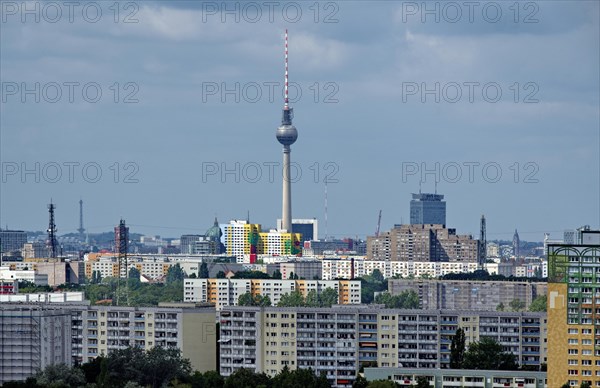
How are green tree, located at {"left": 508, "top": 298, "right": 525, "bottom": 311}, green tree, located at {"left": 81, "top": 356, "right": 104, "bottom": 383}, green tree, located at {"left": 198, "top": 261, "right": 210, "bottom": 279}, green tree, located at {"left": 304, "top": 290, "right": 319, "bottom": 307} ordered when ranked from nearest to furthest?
green tree, located at {"left": 81, "top": 356, "right": 104, "bottom": 383} < green tree, located at {"left": 304, "top": 290, "right": 319, "bottom": 307} < green tree, located at {"left": 508, "top": 298, "right": 525, "bottom": 311} < green tree, located at {"left": 198, "top": 261, "right": 210, "bottom": 279}

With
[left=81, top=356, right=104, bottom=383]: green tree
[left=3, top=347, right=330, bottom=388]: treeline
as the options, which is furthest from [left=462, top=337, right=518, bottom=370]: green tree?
[left=81, top=356, right=104, bottom=383]: green tree

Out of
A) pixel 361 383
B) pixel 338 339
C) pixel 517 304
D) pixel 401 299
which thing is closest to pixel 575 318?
pixel 361 383

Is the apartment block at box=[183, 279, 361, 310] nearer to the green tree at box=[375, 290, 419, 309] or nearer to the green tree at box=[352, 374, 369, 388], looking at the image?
the green tree at box=[375, 290, 419, 309]

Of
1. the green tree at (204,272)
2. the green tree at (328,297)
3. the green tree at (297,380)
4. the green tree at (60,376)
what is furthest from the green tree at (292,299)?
the green tree at (60,376)

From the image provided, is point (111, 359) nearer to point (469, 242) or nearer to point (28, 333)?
point (28, 333)

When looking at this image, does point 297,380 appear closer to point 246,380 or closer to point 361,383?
point 246,380

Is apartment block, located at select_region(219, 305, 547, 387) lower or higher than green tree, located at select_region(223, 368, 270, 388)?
higher
